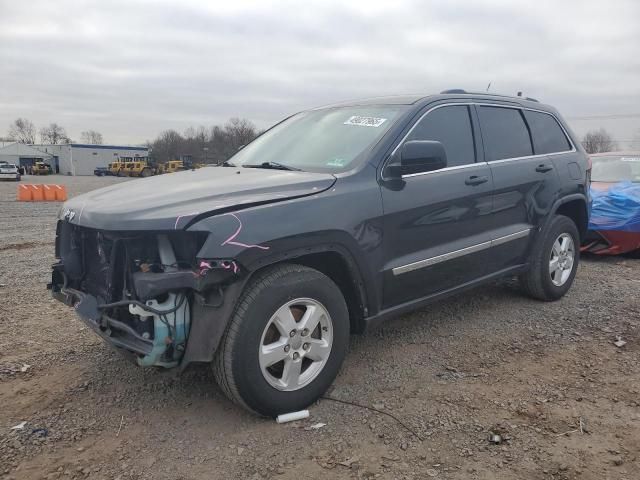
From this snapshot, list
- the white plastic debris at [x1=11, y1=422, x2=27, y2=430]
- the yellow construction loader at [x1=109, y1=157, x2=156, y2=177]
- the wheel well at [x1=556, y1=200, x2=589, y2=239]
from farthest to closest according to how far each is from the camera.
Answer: the yellow construction loader at [x1=109, y1=157, x2=156, y2=177]
the wheel well at [x1=556, y1=200, x2=589, y2=239]
the white plastic debris at [x1=11, y1=422, x2=27, y2=430]

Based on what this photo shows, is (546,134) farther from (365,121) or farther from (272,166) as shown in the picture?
(272,166)

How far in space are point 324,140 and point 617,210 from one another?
4935mm

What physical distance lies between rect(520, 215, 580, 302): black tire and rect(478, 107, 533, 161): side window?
77 centimetres

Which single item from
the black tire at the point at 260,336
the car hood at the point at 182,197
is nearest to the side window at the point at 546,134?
the car hood at the point at 182,197

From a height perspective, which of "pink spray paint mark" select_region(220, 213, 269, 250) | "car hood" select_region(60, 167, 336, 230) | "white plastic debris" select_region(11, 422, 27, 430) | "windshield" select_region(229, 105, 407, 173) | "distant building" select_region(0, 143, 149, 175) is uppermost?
"distant building" select_region(0, 143, 149, 175)

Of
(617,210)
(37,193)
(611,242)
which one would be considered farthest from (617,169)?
(37,193)

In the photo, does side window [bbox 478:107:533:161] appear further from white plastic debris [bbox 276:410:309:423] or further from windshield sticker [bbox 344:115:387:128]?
white plastic debris [bbox 276:410:309:423]

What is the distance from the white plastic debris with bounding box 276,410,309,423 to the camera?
2969mm

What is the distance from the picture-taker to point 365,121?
3.85m

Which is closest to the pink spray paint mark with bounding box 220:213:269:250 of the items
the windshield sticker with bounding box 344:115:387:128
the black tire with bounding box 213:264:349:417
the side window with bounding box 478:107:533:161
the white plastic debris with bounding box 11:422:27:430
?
the black tire with bounding box 213:264:349:417

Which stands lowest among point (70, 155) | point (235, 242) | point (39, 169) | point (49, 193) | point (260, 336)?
point (260, 336)

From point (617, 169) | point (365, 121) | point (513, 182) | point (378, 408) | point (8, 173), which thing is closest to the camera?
point (378, 408)

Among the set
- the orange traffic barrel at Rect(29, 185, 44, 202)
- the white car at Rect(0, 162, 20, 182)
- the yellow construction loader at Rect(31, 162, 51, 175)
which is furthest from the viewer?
the yellow construction loader at Rect(31, 162, 51, 175)

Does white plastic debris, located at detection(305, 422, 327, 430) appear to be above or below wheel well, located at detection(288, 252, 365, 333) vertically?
below
